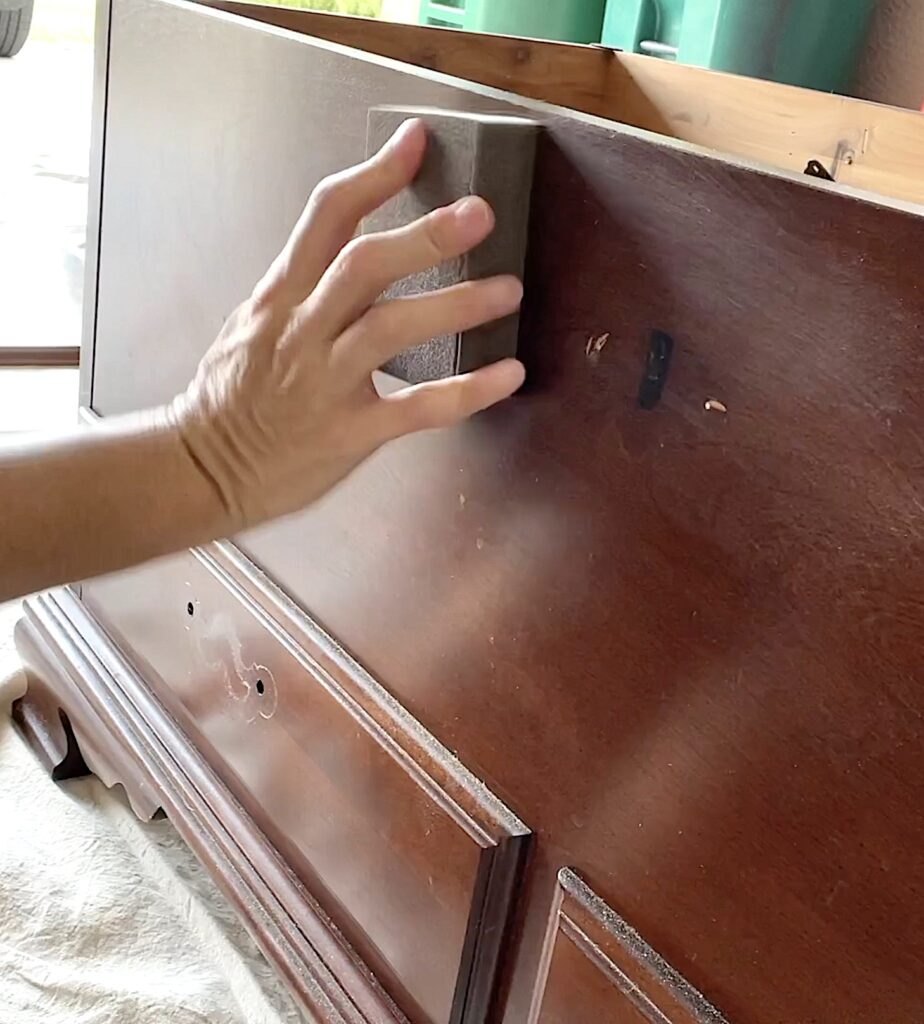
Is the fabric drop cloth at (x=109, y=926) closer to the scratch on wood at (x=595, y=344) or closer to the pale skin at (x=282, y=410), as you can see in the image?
the pale skin at (x=282, y=410)

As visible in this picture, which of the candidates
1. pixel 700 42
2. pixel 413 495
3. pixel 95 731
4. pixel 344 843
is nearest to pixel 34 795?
pixel 95 731

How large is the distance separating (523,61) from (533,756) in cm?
59

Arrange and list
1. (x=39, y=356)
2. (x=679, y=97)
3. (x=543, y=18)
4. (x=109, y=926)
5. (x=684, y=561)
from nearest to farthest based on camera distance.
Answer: (x=684, y=561)
(x=109, y=926)
(x=679, y=97)
(x=543, y=18)
(x=39, y=356)

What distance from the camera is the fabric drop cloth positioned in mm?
731

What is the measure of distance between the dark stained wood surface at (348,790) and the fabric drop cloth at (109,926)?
9 centimetres

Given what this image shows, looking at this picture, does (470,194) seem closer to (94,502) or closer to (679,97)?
(94,502)

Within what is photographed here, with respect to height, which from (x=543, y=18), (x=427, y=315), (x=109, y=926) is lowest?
(x=109, y=926)

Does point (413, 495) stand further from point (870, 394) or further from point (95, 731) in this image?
point (95, 731)

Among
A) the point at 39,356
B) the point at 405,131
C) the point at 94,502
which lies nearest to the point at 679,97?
the point at 405,131

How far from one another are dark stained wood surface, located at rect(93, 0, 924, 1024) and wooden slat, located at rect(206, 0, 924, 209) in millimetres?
240

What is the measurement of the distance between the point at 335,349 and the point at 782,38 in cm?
68

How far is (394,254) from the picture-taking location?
1.65ft

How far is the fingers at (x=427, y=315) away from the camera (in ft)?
1.67

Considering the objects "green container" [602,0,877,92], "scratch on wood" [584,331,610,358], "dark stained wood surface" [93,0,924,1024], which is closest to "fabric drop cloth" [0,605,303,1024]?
"dark stained wood surface" [93,0,924,1024]
